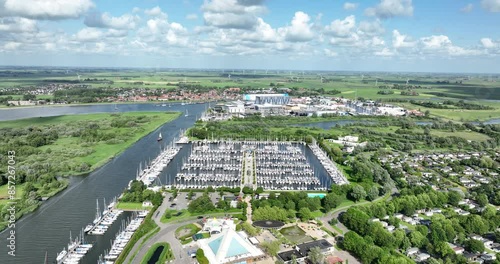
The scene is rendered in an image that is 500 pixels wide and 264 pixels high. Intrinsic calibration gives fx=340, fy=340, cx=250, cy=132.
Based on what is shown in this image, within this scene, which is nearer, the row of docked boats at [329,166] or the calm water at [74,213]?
the calm water at [74,213]

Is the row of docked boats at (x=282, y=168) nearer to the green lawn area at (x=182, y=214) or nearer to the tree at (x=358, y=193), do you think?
the tree at (x=358, y=193)

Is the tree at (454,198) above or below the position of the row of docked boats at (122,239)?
above

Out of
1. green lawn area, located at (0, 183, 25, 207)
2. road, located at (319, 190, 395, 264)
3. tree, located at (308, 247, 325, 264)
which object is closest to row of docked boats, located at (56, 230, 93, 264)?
green lawn area, located at (0, 183, 25, 207)

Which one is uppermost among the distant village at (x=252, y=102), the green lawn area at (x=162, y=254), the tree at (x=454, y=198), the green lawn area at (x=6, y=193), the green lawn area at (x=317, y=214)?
the distant village at (x=252, y=102)

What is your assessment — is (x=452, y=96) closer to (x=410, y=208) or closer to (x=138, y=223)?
(x=410, y=208)

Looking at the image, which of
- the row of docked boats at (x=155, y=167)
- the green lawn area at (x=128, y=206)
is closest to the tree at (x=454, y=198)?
the green lawn area at (x=128, y=206)

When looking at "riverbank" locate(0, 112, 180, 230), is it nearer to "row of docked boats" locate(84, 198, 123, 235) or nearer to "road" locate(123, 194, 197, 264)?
"row of docked boats" locate(84, 198, 123, 235)

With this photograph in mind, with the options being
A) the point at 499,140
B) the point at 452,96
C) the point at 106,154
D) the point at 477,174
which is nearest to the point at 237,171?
the point at 106,154

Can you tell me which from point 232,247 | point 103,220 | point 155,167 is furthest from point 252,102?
point 232,247
